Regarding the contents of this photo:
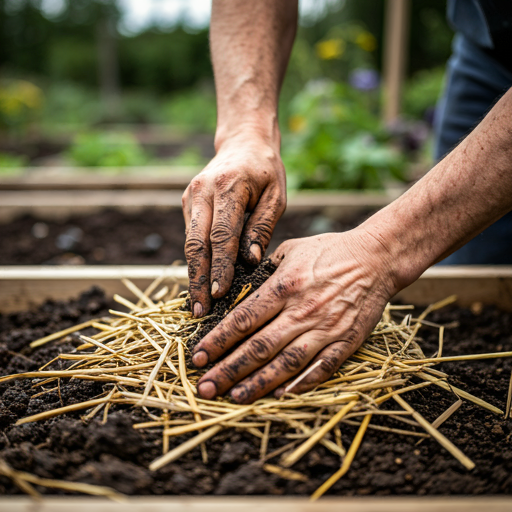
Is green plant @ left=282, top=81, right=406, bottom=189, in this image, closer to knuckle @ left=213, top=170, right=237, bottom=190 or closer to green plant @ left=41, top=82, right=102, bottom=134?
knuckle @ left=213, top=170, right=237, bottom=190

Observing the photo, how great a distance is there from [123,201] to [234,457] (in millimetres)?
2886

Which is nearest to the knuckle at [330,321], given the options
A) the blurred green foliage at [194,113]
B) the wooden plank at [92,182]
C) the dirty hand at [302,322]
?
the dirty hand at [302,322]

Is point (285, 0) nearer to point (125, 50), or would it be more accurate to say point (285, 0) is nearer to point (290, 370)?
point (290, 370)

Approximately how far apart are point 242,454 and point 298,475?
0.14m

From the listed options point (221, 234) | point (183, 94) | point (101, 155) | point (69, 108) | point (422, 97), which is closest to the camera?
point (221, 234)

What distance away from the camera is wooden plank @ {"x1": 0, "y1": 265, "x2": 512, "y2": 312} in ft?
5.84

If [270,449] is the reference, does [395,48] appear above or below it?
above

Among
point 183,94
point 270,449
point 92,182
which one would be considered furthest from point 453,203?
point 183,94

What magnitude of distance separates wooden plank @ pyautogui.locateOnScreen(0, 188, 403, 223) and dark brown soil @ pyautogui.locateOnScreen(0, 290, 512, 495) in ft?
6.77

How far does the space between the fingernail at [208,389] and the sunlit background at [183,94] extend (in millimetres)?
2786

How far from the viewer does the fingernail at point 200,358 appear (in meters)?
1.09

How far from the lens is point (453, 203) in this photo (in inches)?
44.2

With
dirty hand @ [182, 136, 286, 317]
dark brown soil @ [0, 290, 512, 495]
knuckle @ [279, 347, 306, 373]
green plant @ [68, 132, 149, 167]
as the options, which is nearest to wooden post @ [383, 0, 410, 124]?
green plant @ [68, 132, 149, 167]

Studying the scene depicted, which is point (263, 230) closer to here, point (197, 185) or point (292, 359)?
point (197, 185)
